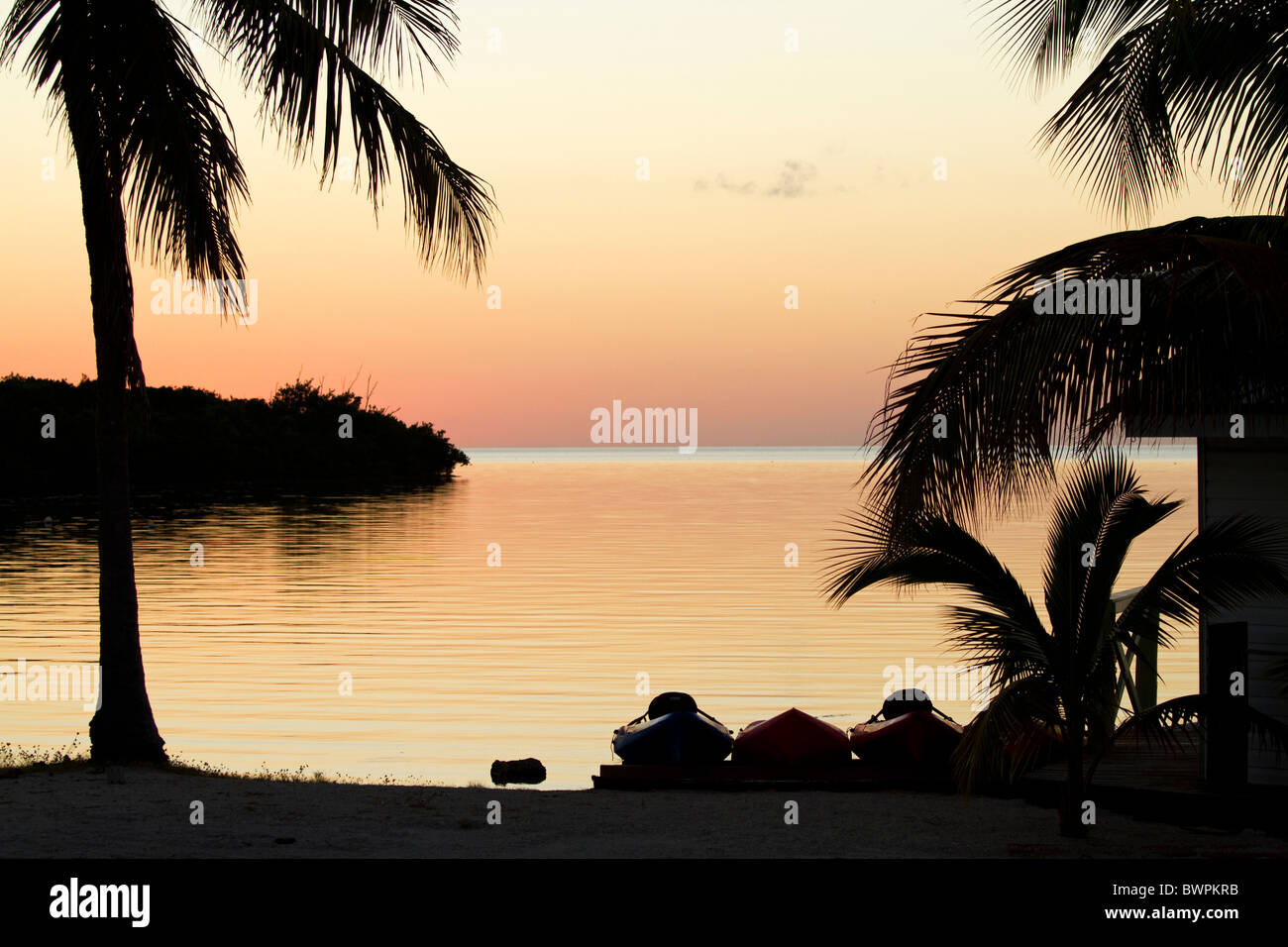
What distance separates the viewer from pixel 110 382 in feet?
37.5

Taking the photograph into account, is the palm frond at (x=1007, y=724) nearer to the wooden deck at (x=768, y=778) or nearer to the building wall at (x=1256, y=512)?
the building wall at (x=1256, y=512)

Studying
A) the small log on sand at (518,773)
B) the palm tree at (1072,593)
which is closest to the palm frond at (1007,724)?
the palm tree at (1072,593)

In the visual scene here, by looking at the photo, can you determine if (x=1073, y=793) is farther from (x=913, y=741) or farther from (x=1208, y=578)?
(x=913, y=741)

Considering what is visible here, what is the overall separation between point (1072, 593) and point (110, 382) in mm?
8551

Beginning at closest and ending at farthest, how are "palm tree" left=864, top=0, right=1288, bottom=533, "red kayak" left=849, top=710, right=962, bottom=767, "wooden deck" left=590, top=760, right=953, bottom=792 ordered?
"palm tree" left=864, top=0, right=1288, bottom=533
"wooden deck" left=590, top=760, right=953, bottom=792
"red kayak" left=849, top=710, right=962, bottom=767

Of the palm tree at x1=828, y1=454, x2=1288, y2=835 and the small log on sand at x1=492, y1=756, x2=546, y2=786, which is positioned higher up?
the palm tree at x1=828, y1=454, x2=1288, y2=835

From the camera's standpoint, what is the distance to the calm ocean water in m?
17.2

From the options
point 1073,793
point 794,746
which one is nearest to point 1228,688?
point 1073,793

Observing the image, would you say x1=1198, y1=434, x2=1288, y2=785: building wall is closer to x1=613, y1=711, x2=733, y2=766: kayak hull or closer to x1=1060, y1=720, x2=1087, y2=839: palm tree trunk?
x1=1060, y1=720, x2=1087, y2=839: palm tree trunk

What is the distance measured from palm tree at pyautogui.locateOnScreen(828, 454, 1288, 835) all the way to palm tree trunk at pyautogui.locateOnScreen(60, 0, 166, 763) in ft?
21.9

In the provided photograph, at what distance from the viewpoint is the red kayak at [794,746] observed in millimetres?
12680

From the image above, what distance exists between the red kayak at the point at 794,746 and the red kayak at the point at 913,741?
0.30m

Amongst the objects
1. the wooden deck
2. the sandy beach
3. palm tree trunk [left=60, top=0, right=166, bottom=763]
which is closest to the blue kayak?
the wooden deck

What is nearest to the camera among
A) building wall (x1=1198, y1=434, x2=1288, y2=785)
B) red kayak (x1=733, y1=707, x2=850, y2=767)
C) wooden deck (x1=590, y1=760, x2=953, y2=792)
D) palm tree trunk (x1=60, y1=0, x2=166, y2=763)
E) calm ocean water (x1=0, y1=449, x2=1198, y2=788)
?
building wall (x1=1198, y1=434, x2=1288, y2=785)
